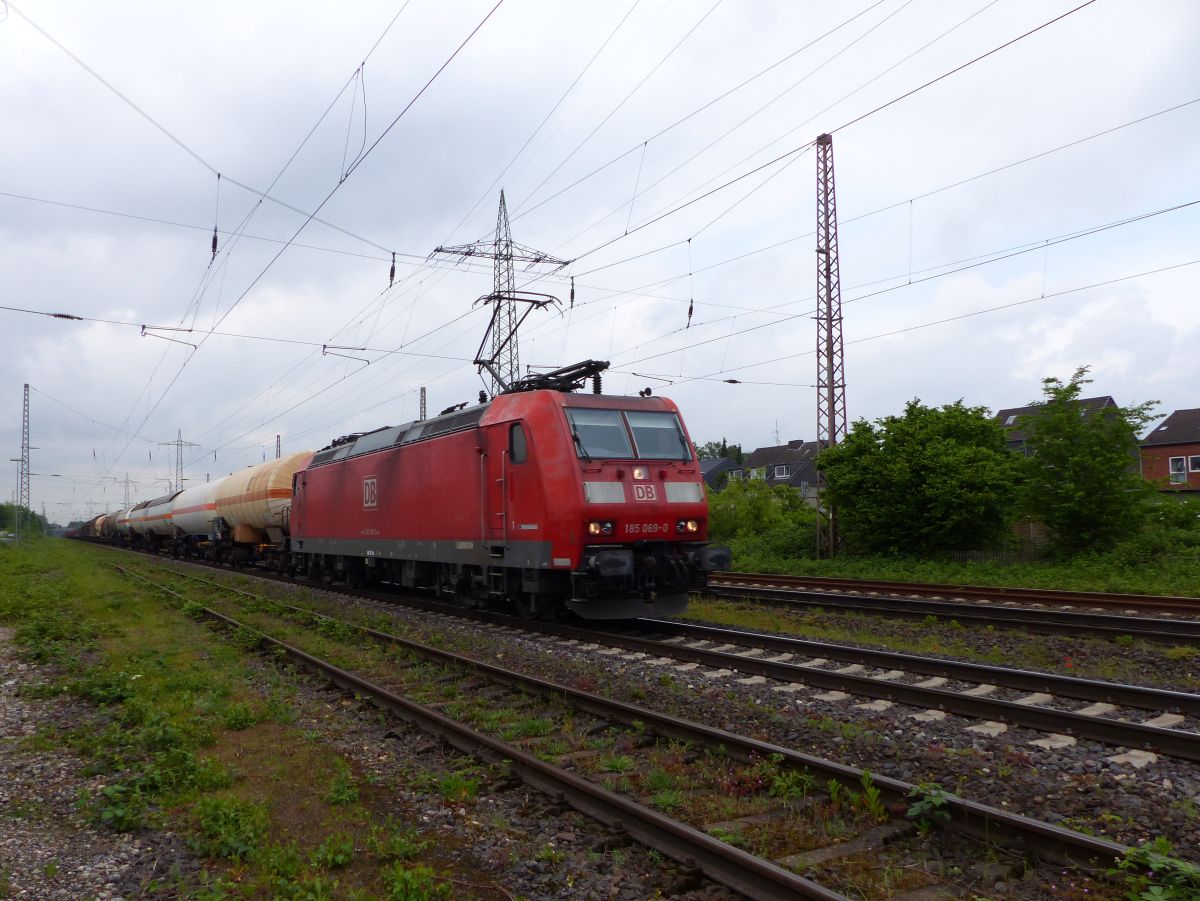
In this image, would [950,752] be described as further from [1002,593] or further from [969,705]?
[1002,593]

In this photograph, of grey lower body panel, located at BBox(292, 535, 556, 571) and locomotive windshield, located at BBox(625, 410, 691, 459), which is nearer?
grey lower body panel, located at BBox(292, 535, 556, 571)

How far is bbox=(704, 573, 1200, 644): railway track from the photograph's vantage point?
10906 millimetres

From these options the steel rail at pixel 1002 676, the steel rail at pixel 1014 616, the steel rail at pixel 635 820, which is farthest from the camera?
the steel rail at pixel 1014 616

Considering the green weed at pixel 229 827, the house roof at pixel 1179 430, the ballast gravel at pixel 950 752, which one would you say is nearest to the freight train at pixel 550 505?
the ballast gravel at pixel 950 752

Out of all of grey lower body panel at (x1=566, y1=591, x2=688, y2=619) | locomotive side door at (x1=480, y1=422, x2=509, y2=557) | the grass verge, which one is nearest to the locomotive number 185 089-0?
grey lower body panel at (x1=566, y1=591, x2=688, y2=619)

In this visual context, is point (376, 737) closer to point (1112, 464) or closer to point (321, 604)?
point (321, 604)

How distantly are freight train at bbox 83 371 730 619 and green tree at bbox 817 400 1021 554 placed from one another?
35.2ft

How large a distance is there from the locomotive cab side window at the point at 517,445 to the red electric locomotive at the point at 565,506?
0.03 metres

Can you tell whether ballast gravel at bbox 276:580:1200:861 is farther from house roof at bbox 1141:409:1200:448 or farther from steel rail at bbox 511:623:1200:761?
house roof at bbox 1141:409:1200:448

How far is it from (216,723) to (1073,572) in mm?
17263

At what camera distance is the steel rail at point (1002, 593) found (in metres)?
13.4

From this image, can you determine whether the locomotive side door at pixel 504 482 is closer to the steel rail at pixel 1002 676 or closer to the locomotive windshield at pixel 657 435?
the locomotive windshield at pixel 657 435

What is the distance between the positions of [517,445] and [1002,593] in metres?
9.76

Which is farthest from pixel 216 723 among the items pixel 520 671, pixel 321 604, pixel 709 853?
pixel 321 604
